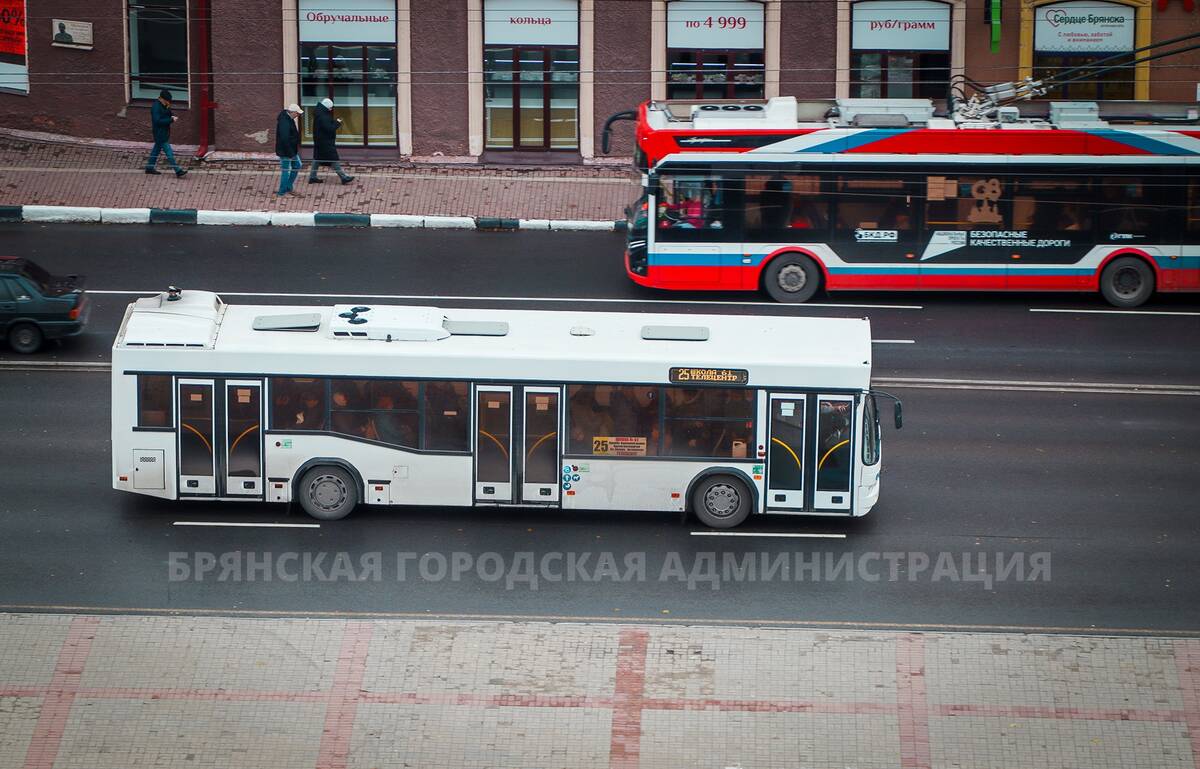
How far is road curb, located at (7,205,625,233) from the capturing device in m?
30.5

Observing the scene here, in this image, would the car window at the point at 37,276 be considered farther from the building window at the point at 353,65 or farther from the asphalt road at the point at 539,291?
the building window at the point at 353,65

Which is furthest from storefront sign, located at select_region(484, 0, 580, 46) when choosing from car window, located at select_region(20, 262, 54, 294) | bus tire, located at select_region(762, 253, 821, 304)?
car window, located at select_region(20, 262, 54, 294)

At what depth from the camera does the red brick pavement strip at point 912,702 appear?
12.8 m

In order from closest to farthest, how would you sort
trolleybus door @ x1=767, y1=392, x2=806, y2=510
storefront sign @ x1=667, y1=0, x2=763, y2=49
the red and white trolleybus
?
trolleybus door @ x1=767, y1=392, x2=806, y2=510, the red and white trolleybus, storefront sign @ x1=667, y1=0, x2=763, y2=49

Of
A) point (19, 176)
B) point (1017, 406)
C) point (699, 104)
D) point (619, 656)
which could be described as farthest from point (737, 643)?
point (19, 176)

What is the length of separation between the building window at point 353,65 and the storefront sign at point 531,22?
2079 millimetres

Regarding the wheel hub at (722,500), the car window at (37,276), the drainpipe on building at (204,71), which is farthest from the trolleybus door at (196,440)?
the drainpipe on building at (204,71)

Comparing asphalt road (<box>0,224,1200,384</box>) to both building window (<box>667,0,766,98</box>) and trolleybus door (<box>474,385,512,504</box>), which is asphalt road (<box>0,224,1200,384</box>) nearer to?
building window (<box>667,0,766,98</box>)

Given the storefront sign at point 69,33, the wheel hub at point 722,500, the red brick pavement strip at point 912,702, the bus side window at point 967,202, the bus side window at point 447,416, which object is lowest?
the red brick pavement strip at point 912,702

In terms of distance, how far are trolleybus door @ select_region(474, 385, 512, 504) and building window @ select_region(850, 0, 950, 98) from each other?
19322 millimetres

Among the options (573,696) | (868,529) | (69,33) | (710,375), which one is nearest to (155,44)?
(69,33)

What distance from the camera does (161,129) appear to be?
31984 millimetres

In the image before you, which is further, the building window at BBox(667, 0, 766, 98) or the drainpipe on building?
the building window at BBox(667, 0, 766, 98)

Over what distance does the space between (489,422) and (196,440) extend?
10.3 ft
